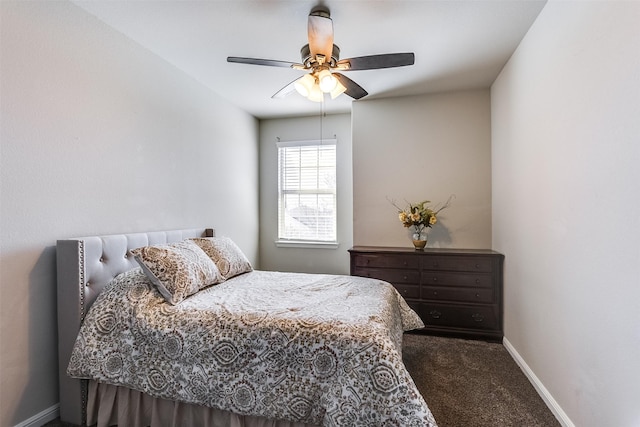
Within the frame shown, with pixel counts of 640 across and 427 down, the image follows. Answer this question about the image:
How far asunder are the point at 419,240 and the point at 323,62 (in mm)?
2127

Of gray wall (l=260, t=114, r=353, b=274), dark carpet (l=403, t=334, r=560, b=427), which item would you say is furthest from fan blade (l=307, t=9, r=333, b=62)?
dark carpet (l=403, t=334, r=560, b=427)

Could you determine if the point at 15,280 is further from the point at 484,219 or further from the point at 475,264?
the point at 484,219

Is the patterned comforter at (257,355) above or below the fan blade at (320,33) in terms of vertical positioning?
below

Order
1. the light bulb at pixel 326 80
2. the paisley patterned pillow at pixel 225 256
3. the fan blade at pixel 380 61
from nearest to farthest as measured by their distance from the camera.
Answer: the fan blade at pixel 380 61, the light bulb at pixel 326 80, the paisley patterned pillow at pixel 225 256

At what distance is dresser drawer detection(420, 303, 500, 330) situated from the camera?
308cm

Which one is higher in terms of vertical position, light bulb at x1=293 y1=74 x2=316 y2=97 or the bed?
light bulb at x1=293 y1=74 x2=316 y2=97

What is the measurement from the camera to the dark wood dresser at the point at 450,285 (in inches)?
122

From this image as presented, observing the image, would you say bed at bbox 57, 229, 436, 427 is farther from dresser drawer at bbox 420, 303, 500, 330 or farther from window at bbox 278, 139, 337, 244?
window at bbox 278, 139, 337, 244

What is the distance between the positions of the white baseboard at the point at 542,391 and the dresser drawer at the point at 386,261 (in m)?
1.11

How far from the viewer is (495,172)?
336 cm

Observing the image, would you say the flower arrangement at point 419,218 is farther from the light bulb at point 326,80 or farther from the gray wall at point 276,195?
the light bulb at point 326,80

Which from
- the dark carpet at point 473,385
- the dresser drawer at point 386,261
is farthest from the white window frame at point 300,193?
the dark carpet at point 473,385

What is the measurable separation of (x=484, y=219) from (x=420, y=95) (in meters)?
1.63

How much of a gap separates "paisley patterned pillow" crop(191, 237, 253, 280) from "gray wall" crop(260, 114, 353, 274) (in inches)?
67.2
